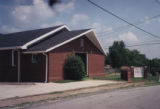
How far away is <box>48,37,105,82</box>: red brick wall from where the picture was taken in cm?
2186

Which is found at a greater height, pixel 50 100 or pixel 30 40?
pixel 30 40

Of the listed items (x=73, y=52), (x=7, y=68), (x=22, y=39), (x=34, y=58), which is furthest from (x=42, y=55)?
(x=7, y=68)

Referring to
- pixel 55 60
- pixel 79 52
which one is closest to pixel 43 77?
pixel 55 60

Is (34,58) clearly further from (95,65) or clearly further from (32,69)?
(95,65)

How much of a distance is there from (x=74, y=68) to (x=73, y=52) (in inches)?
94.7

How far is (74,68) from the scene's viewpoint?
2247cm

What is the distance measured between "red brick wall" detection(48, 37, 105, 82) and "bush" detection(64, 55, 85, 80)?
559 millimetres

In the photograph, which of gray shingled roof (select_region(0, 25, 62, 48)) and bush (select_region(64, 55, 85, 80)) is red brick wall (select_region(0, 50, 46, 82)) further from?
bush (select_region(64, 55, 85, 80))

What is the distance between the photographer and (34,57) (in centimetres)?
2261

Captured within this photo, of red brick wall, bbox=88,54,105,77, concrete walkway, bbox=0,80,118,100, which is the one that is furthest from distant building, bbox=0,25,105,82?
concrete walkway, bbox=0,80,118,100

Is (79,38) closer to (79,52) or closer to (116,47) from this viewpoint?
(79,52)

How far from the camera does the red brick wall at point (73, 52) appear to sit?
21859 mm

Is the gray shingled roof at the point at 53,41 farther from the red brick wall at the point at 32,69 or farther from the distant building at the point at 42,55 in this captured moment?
the red brick wall at the point at 32,69

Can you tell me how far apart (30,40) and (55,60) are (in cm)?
326
